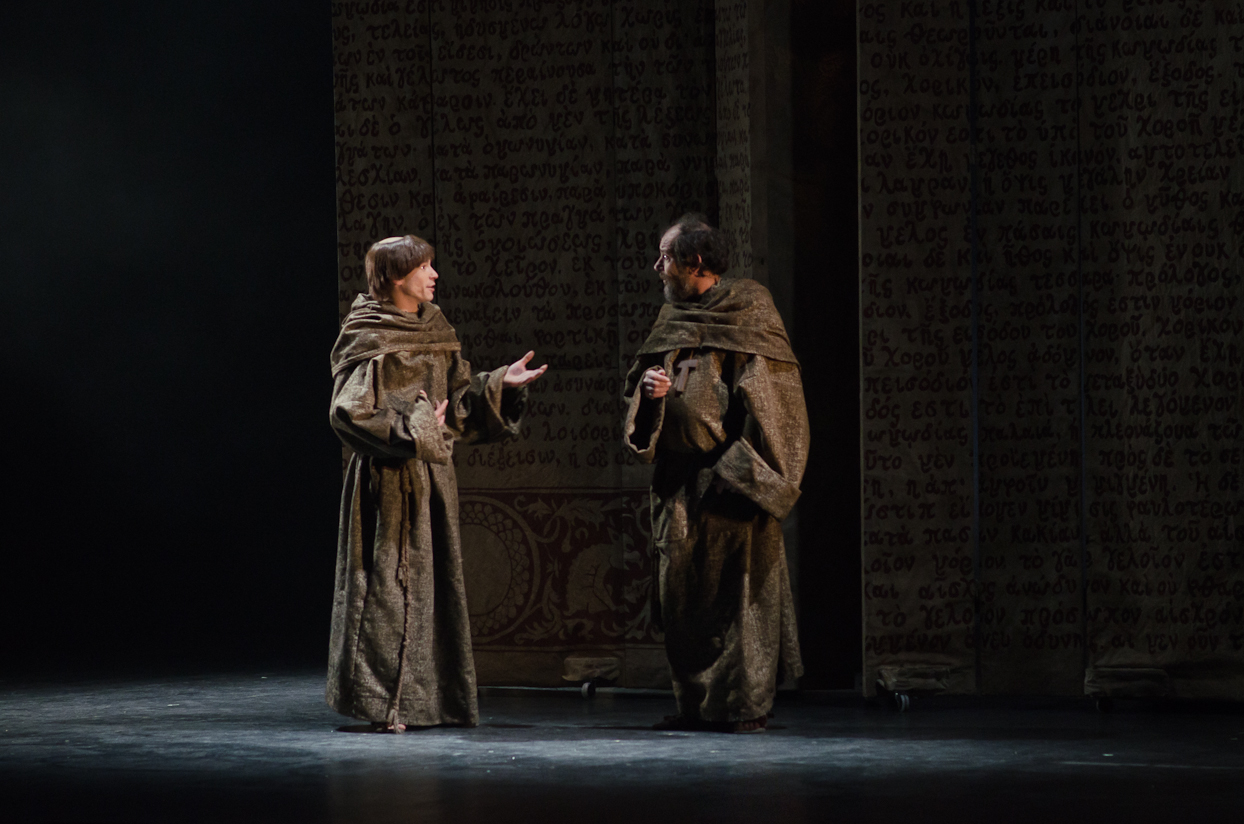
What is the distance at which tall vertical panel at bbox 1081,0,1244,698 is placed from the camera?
16.1ft

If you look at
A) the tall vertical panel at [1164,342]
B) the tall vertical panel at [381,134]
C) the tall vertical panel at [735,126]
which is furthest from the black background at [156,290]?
the tall vertical panel at [1164,342]

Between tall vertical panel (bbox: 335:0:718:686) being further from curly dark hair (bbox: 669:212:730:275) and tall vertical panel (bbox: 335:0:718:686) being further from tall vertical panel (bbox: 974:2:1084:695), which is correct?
tall vertical panel (bbox: 974:2:1084:695)

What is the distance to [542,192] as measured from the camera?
5.56 meters

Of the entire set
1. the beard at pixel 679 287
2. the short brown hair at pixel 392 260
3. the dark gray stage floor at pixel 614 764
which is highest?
the short brown hair at pixel 392 260

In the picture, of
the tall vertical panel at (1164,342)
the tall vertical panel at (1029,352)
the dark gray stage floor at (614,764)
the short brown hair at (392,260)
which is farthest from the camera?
the tall vertical panel at (1029,352)

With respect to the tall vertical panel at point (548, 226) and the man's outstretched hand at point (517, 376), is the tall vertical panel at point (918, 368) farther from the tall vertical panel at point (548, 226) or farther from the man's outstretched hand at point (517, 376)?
the man's outstretched hand at point (517, 376)

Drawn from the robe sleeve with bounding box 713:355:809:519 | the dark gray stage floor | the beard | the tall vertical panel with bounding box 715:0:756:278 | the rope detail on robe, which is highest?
the tall vertical panel with bounding box 715:0:756:278

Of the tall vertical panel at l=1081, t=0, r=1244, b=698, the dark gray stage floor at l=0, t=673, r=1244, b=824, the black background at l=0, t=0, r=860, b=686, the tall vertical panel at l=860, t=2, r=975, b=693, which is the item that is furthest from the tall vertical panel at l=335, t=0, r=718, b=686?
the black background at l=0, t=0, r=860, b=686

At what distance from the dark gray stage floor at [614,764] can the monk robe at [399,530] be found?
0.14m

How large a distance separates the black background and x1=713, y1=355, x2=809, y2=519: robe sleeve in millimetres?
3459

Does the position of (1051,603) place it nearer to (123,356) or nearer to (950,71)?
(950,71)

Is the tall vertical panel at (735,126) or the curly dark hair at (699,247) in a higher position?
the tall vertical panel at (735,126)

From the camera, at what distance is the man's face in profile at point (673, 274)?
462 cm

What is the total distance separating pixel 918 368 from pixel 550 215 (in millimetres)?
1393
